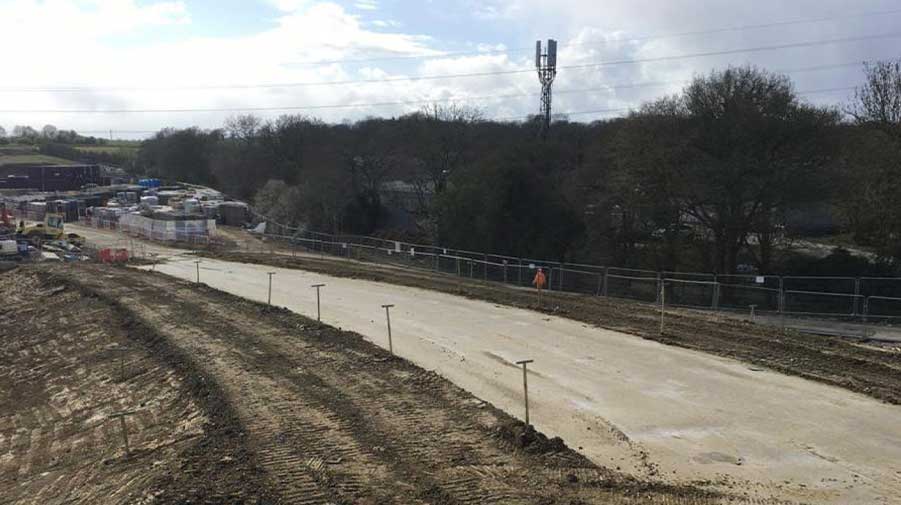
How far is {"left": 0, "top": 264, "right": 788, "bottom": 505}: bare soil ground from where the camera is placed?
31.1 ft

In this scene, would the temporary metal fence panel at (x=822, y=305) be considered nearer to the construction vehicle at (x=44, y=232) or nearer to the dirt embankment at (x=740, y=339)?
the dirt embankment at (x=740, y=339)

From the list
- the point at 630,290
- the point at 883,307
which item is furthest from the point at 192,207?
the point at 883,307

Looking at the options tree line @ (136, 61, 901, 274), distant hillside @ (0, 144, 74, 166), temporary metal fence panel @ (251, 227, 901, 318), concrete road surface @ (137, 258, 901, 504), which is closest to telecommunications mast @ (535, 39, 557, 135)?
tree line @ (136, 61, 901, 274)

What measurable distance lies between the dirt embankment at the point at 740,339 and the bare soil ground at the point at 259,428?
769 cm

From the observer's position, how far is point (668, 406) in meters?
13.9

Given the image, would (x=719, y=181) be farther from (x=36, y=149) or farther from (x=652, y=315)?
→ (x=36, y=149)

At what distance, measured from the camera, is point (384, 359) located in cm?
1711

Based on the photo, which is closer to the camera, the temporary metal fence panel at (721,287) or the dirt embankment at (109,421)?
the dirt embankment at (109,421)

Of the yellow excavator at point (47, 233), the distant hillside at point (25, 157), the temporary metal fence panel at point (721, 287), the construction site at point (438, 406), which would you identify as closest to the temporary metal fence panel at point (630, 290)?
the temporary metal fence panel at point (721, 287)

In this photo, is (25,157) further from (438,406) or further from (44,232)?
(438,406)

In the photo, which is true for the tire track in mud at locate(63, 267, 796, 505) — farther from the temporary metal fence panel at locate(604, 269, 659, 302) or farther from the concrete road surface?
the temporary metal fence panel at locate(604, 269, 659, 302)

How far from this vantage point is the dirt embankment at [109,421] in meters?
10.0

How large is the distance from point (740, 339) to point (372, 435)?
1210 cm

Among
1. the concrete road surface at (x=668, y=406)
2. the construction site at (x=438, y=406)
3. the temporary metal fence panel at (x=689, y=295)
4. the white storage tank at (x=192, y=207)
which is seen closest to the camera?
the construction site at (x=438, y=406)
